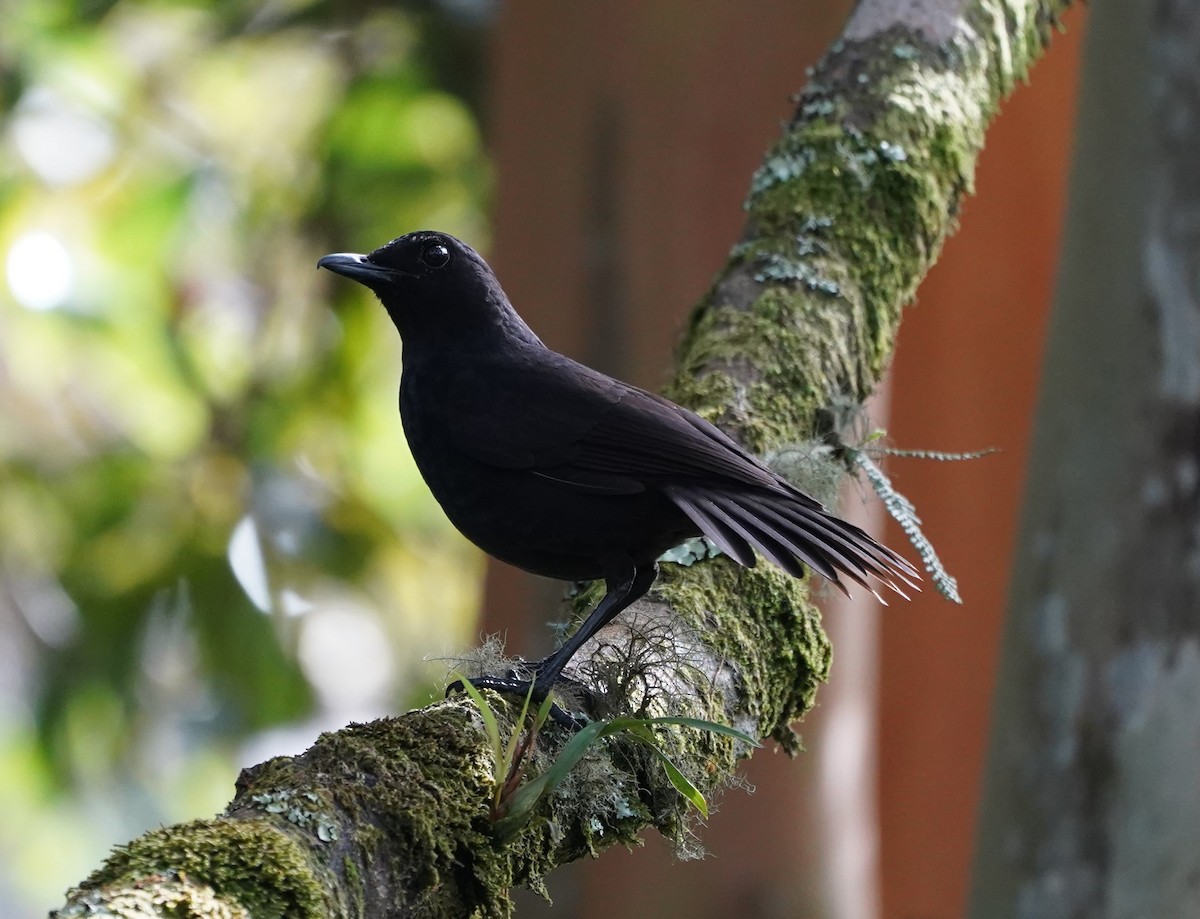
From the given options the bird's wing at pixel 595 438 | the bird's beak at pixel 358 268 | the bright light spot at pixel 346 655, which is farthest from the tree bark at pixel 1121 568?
the bright light spot at pixel 346 655

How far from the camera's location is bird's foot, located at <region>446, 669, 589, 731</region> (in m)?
2.28

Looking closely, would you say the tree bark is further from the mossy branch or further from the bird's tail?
the bird's tail

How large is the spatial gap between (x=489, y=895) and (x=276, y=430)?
16.2ft

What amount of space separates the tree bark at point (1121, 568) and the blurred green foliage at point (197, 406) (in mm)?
3573

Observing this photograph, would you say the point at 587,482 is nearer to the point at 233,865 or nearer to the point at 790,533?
the point at 790,533

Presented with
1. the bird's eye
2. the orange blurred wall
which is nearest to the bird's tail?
the bird's eye

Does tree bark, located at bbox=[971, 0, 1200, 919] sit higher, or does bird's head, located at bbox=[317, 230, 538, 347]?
bird's head, located at bbox=[317, 230, 538, 347]

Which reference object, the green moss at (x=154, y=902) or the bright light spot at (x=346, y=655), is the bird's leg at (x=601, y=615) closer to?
the green moss at (x=154, y=902)

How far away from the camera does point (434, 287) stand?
295cm

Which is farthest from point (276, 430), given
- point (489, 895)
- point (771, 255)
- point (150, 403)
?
point (489, 895)

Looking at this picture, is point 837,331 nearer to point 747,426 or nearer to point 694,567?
point 747,426

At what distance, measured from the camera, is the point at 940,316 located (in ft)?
24.1

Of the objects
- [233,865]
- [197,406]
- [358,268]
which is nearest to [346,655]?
[197,406]

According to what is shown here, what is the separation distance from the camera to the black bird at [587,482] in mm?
2480
